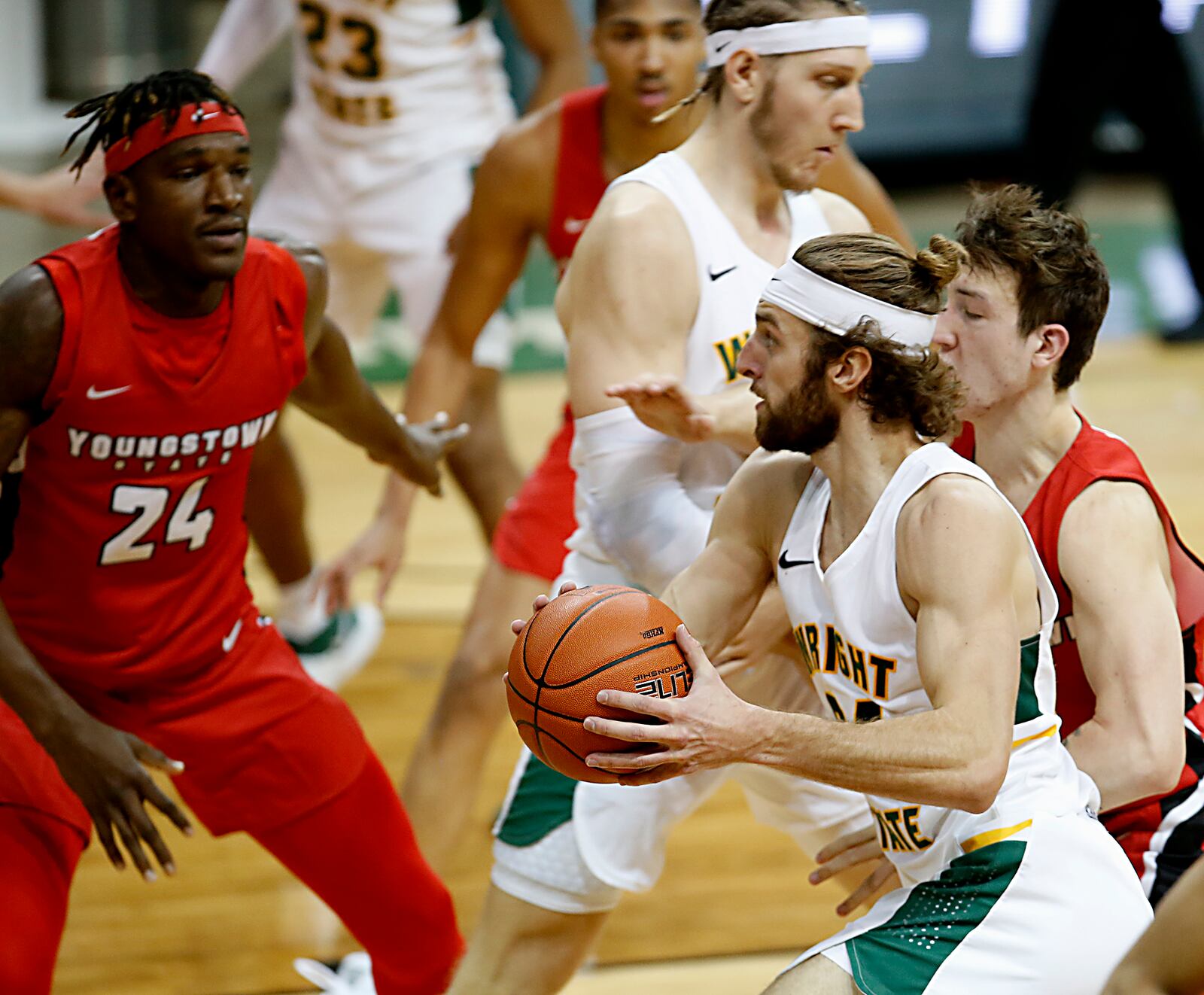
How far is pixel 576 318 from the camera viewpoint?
3494mm

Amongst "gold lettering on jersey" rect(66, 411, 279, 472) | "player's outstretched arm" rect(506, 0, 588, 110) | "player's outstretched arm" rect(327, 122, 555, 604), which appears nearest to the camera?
"gold lettering on jersey" rect(66, 411, 279, 472)

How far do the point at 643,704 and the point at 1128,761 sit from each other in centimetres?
87

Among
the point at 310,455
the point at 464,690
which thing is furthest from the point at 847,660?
the point at 310,455

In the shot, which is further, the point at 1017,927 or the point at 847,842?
the point at 847,842

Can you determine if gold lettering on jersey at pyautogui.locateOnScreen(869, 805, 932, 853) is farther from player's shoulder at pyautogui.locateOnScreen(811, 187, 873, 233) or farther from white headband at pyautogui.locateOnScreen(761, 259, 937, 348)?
player's shoulder at pyautogui.locateOnScreen(811, 187, 873, 233)

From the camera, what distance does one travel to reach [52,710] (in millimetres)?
2959

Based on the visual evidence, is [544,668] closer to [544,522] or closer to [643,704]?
[643,704]

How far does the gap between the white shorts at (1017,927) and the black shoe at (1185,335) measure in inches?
310

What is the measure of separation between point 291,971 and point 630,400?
1.93 m

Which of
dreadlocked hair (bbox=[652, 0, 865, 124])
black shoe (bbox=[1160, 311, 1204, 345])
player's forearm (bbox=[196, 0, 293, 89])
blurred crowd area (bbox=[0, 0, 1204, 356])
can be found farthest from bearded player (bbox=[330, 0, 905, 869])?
black shoe (bbox=[1160, 311, 1204, 345])

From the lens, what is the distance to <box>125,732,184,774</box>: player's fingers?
3.04 m

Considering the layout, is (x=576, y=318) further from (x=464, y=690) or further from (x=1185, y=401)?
(x=1185, y=401)

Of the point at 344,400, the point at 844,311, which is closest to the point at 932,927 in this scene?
the point at 844,311

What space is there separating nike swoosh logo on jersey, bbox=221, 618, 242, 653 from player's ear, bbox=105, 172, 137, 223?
81cm
